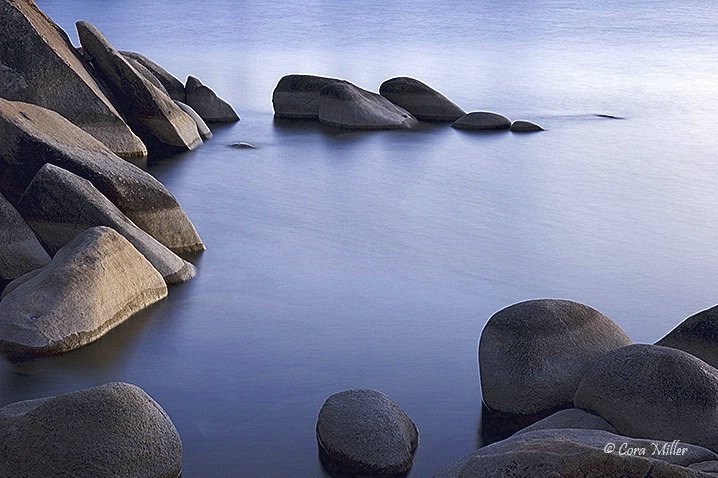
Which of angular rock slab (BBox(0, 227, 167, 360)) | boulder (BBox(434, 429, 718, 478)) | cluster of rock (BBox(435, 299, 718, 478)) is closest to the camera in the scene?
boulder (BBox(434, 429, 718, 478))

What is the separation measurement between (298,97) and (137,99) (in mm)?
4853

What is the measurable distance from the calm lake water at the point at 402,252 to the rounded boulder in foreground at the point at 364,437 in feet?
0.39

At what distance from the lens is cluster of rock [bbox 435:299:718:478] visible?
4.03m

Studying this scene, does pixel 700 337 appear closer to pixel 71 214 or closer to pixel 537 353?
pixel 537 353

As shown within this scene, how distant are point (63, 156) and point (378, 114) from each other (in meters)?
8.94

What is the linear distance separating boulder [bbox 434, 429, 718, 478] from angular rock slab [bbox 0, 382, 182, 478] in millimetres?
1647

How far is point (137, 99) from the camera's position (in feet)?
45.4

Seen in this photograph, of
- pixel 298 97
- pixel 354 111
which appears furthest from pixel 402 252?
pixel 298 97

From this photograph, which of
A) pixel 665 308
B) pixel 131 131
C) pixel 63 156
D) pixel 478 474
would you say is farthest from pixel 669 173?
pixel 478 474

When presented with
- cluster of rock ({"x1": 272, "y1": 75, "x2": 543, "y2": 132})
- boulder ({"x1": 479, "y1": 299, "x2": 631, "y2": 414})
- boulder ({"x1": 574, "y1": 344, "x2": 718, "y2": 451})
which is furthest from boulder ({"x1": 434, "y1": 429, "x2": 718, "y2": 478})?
cluster of rock ({"x1": 272, "y1": 75, "x2": 543, "y2": 132})

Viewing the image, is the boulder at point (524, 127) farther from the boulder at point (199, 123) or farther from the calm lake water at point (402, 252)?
the boulder at point (199, 123)

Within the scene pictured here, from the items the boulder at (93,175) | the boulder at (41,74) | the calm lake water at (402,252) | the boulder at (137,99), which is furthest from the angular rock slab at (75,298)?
the boulder at (137,99)

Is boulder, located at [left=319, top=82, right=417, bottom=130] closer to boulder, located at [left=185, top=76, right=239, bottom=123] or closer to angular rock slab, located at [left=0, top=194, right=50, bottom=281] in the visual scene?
boulder, located at [left=185, top=76, right=239, bottom=123]

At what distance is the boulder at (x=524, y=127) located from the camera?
56.7 ft
